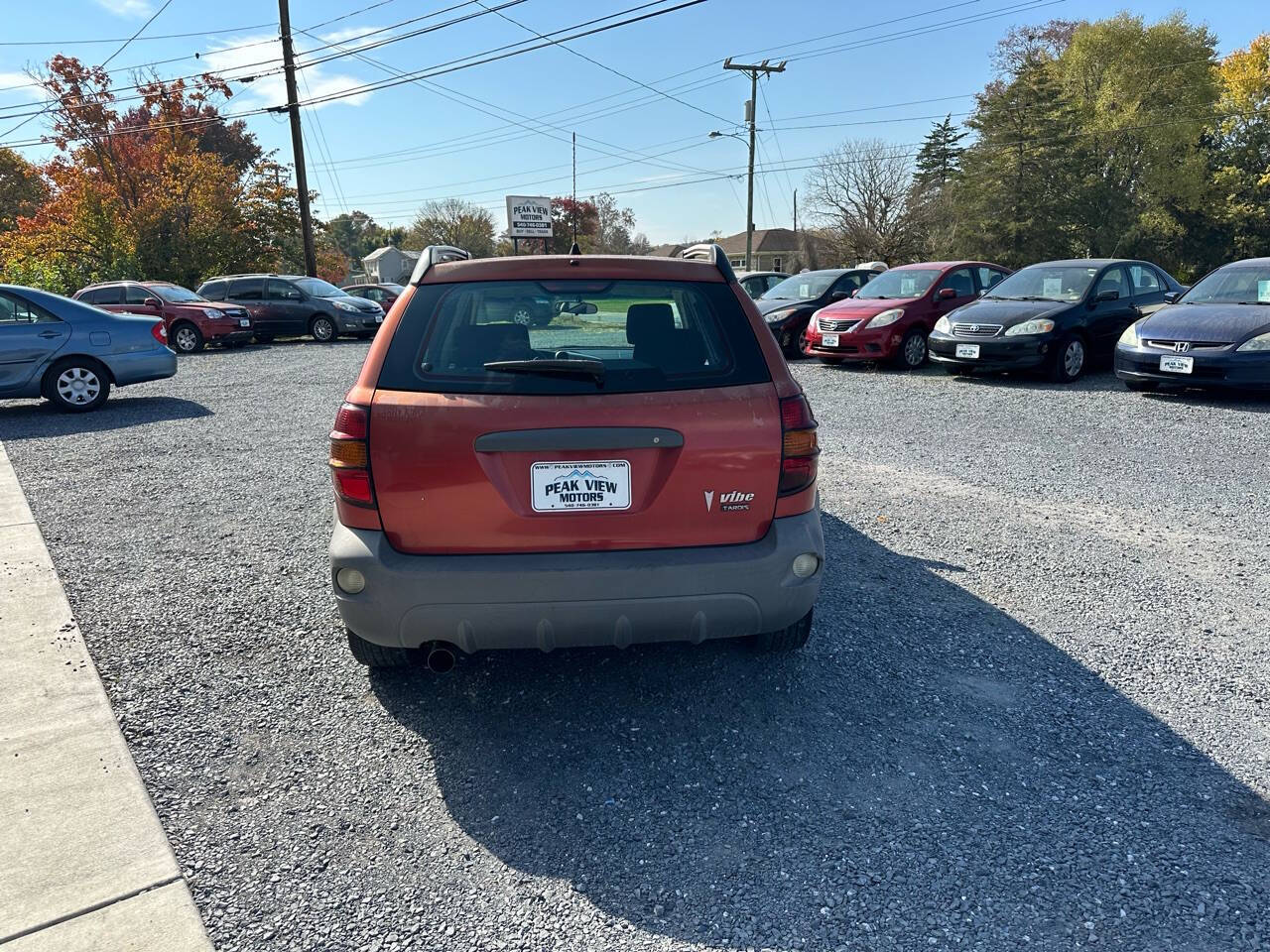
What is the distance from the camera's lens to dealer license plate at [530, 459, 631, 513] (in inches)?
103

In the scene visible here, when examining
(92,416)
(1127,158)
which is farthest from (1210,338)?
(1127,158)

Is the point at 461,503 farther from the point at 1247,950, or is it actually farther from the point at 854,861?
the point at 1247,950

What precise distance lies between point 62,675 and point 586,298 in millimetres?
2603

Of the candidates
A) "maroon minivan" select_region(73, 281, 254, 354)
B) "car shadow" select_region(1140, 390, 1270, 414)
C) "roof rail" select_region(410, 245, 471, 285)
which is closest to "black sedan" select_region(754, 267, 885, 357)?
"car shadow" select_region(1140, 390, 1270, 414)

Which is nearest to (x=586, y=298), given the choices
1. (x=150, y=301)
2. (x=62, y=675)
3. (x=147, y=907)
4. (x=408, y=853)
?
(x=408, y=853)

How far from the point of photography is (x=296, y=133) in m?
26.1

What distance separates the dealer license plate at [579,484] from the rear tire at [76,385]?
9.09 m

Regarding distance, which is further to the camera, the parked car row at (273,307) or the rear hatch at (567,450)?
the parked car row at (273,307)

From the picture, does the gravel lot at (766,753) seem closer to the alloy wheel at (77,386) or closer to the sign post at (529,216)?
the alloy wheel at (77,386)

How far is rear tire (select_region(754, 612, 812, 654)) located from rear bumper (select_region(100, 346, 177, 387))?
9196mm

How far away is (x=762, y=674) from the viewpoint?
3.32 meters

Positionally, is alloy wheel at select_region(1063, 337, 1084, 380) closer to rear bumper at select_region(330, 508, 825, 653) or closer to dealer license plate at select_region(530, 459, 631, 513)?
rear bumper at select_region(330, 508, 825, 653)

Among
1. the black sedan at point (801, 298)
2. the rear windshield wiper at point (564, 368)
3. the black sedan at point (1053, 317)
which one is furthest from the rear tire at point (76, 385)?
the black sedan at point (1053, 317)

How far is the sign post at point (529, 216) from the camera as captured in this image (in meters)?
33.5
